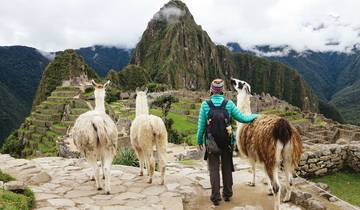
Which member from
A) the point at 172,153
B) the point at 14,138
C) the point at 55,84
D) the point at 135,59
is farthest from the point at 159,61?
the point at 172,153

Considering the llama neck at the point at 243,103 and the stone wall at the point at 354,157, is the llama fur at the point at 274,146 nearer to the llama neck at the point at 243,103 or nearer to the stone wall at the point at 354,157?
the llama neck at the point at 243,103

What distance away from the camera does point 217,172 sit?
5.89 m

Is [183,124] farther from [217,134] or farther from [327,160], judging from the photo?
[217,134]

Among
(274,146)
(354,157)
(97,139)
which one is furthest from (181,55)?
(274,146)

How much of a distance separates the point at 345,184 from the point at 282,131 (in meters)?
5.23

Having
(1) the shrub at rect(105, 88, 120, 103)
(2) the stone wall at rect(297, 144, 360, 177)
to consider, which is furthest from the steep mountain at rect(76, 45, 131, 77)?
(2) the stone wall at rect(297, 144, 360, 177)

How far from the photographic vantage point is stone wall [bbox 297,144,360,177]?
9922 mm

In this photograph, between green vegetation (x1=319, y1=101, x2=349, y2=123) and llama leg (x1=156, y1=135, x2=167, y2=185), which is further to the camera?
green vegetation (x1=319, y1=101, x2=349, y2=123)

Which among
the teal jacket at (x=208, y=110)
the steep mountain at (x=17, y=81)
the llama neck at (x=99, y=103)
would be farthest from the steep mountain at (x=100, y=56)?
the teal jacket at (x=208, y=110)

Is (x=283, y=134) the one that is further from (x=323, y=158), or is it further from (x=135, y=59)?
(x=135, y=59)

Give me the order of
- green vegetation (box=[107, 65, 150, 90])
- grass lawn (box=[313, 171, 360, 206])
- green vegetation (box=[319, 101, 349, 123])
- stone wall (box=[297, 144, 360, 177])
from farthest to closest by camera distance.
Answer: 1. green vegetation (box=[319, 101, 349, 123])
2. green vegetation (box=[107, 65, 150, 90])
3. stone wall (box=[297, 144, 360, 177])
4. grass lawn (box=[313, 171, 360, 206])

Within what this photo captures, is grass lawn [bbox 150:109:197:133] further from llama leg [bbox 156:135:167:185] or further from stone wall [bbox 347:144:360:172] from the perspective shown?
llama leg [bbox 156:135:167:185]

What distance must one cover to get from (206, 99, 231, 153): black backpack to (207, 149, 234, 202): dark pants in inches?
5.7

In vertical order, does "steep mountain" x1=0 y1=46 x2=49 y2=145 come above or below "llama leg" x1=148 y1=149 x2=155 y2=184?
above
